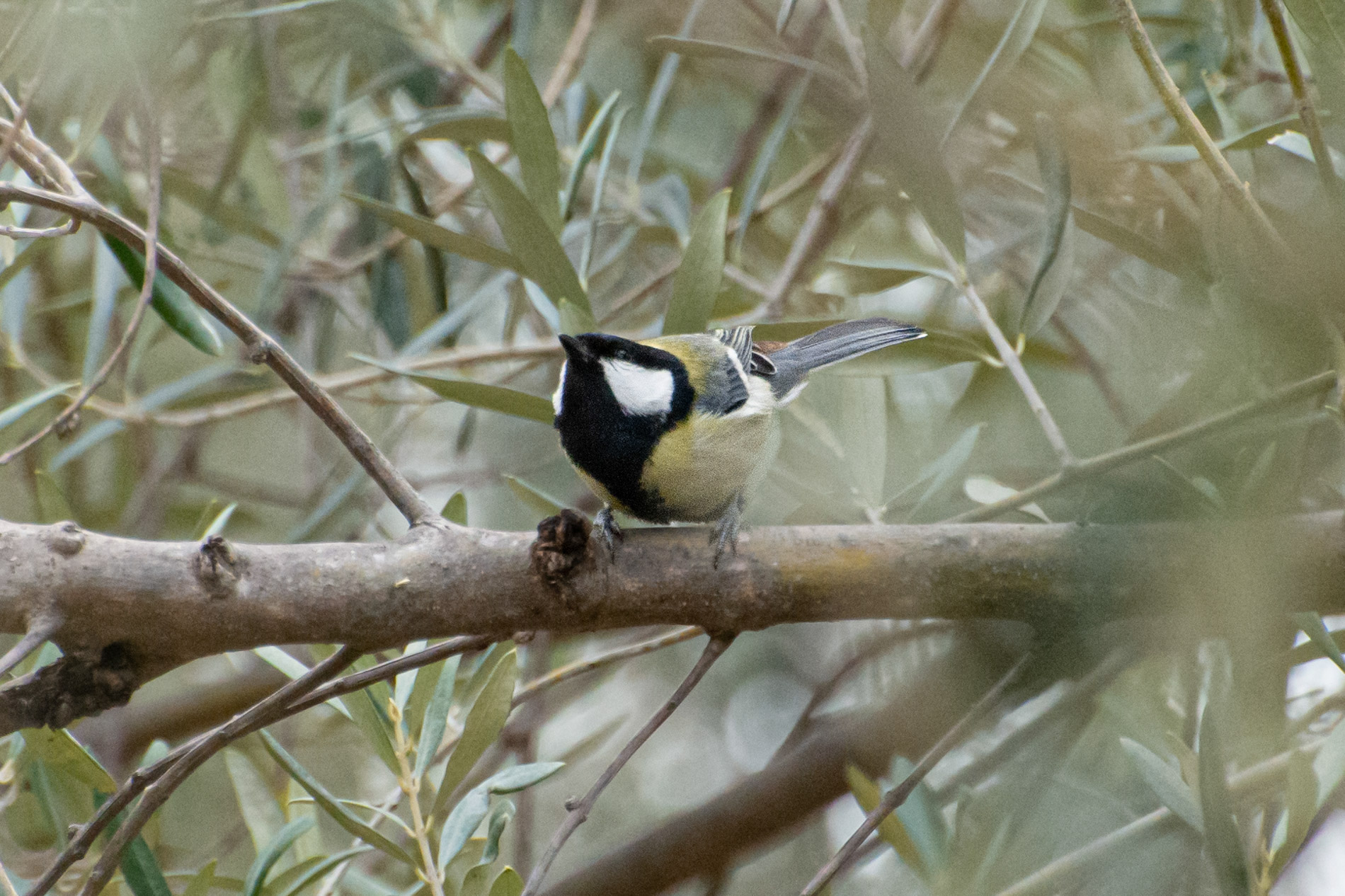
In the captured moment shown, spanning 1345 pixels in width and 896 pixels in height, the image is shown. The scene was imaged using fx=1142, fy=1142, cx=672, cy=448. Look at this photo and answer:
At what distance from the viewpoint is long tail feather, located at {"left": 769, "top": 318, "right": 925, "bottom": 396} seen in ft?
6.89

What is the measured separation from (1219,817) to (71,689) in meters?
1.32

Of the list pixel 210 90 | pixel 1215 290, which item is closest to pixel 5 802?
pixel 210 90

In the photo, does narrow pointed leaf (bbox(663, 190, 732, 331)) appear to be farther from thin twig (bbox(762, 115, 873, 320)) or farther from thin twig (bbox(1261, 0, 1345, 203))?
thin twig (bbox(1261, 0, 1345, 203))

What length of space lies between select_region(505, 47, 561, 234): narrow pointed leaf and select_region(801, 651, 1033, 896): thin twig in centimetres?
101

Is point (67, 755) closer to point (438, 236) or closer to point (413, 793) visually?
point (413, 793)

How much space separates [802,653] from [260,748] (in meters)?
1.48

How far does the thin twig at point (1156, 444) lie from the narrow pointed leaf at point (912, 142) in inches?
16.5

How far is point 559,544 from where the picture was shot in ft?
4.63

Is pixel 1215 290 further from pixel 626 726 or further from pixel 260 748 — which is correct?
pixel 626 726

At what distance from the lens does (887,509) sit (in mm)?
1942

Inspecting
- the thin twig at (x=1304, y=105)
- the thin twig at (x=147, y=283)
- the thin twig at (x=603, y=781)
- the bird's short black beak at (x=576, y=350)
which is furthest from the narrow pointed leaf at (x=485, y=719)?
the thin twig at (x=1304, y=105)

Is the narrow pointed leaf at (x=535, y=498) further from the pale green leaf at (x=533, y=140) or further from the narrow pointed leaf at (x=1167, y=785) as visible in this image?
the narrow pointed leaf at (x=1167, y=785)

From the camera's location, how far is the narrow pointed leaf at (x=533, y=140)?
187 cm

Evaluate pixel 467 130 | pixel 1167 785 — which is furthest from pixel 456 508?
pixel 1167 785
